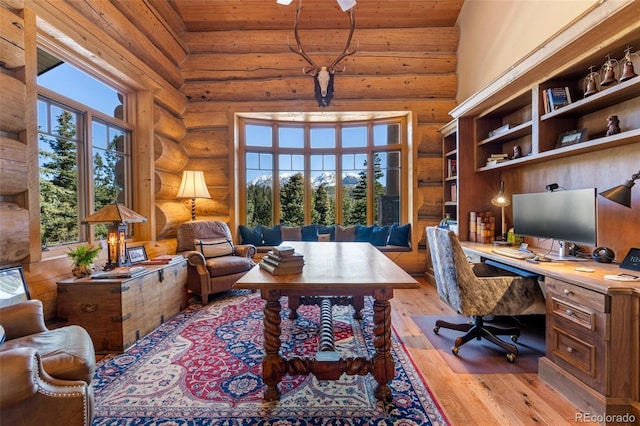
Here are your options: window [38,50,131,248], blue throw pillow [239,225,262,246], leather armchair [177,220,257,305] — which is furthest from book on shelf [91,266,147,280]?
blue throw pillow [239,225,262,246]

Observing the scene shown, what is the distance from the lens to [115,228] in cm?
260

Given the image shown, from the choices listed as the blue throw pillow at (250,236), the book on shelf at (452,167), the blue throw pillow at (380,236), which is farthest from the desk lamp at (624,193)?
the blue throw pillow at (250,236)

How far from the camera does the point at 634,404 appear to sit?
1483 mm

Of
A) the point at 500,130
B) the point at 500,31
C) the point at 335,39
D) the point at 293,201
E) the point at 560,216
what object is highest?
the point at 335,39

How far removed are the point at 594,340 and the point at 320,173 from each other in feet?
14.0

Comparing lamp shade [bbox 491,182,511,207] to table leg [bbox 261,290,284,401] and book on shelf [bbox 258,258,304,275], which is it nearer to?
book on shelf [bbox 258,258,304,275]

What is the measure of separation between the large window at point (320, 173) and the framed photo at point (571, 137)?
270cm

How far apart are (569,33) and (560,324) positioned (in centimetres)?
196

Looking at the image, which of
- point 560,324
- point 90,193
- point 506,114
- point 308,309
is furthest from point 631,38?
point 90,193

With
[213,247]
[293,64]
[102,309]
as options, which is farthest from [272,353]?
[293,64]

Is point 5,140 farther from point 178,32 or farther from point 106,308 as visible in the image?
point 178,32

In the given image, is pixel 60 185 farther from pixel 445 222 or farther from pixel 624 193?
pixel 445 222

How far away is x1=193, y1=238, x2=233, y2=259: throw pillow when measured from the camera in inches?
148

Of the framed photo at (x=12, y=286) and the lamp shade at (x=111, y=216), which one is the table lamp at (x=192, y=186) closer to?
the lamp shade at (x=111, y=216)
